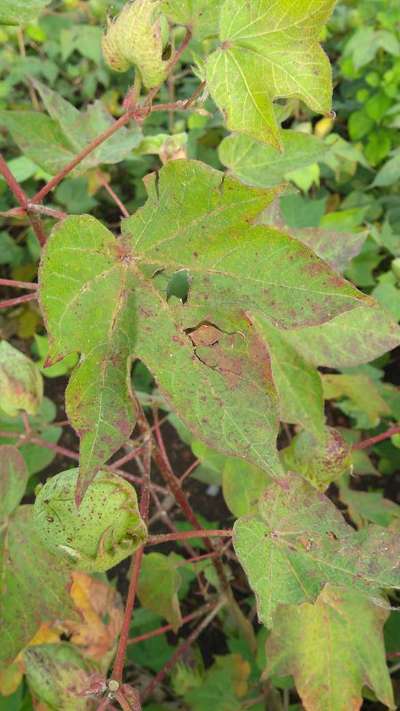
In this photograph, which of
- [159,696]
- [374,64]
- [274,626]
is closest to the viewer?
[274,626]

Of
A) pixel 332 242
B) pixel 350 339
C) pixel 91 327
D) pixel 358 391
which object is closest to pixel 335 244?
pixel 332 242

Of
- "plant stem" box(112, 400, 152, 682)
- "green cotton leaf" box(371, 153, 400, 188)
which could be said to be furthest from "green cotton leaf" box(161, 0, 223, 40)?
"green cotton leaf" box(371, 153, 400, 188)

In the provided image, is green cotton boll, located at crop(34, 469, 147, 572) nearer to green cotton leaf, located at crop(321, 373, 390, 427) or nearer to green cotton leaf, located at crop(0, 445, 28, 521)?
green cotton leaf, located at crop(0, 445, 28, 521)

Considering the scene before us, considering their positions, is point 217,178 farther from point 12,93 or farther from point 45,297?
point 12,93

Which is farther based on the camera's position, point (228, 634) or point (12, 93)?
point (12, 93)

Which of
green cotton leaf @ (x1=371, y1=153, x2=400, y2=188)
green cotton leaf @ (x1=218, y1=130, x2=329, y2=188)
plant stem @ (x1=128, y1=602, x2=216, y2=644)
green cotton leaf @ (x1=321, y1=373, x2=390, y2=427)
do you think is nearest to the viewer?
green cotton leaf @ (x1=218, y1=130, x2=329, y2=188)

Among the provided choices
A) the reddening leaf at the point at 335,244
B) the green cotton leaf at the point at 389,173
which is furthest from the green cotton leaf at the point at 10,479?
the green cotton leaf at the point at 389,173

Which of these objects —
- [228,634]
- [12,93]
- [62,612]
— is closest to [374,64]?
[12,93]
